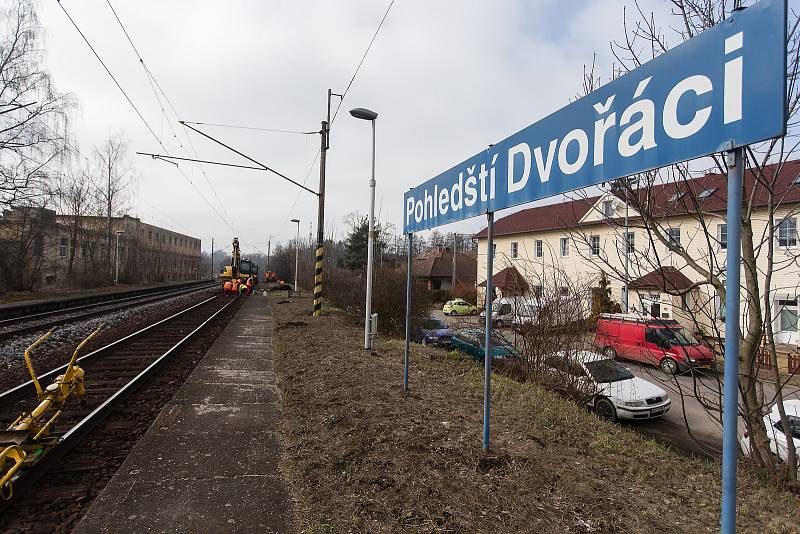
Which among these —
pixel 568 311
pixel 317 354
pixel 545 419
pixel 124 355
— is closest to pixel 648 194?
pixel 545 419

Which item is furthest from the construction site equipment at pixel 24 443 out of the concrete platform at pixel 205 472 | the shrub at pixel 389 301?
the shrub at pixel 389 301

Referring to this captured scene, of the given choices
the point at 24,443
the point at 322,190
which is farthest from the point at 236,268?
the point at 24,443

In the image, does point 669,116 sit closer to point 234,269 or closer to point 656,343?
point 656,343

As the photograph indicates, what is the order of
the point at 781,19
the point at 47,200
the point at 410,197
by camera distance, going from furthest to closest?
the point at 47,200, the point at 410,197, the point at 781,19

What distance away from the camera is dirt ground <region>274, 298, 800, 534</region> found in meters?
3.11

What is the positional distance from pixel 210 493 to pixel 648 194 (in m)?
4.92

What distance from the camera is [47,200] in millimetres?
24109

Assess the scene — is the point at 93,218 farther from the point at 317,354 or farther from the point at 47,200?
the point at 317,354

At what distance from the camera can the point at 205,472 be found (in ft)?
14.2

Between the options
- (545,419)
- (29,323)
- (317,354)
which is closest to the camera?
(545,419)

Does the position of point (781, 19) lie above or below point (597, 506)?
above

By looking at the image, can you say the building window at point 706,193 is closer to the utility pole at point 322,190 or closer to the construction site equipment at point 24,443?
the construction site equipment at point 24,443

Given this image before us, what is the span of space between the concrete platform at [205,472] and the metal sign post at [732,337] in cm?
288

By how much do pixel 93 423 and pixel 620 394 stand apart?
→ 9705 millimetres
